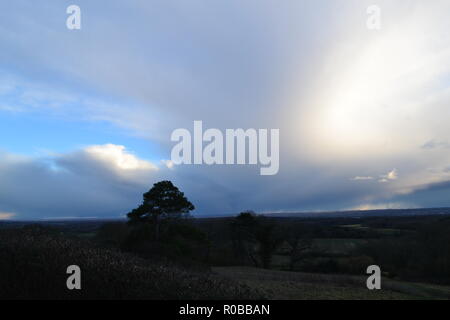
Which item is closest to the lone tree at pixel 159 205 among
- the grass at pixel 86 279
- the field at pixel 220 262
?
the field at pixel 220 262

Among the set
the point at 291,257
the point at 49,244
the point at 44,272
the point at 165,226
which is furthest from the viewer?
the point at 291,257

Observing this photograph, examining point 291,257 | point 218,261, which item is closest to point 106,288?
point 218,261

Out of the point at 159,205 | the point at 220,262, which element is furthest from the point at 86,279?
the point at 220,262

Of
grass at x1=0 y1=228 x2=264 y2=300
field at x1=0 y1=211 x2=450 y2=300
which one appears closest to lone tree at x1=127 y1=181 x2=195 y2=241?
field at x1=0 y1=211 x2=450 y2=300

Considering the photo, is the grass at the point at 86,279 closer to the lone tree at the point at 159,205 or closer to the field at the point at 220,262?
the field at the point at 220,262

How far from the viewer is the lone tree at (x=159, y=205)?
38000 mm

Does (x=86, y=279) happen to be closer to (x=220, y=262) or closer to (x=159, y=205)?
(x=159, y=205)

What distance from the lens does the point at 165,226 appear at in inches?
1490

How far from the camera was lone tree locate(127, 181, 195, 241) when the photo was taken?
38.0m

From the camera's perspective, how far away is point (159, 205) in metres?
38.3
